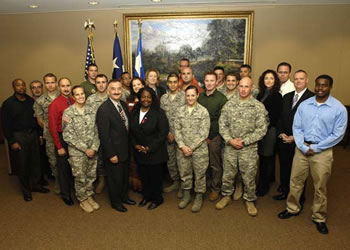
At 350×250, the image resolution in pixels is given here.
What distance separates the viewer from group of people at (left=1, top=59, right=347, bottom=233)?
2.98 metres

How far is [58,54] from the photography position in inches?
257

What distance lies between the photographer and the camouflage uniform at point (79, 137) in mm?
3176

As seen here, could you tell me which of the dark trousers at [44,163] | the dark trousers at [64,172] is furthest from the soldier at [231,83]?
the dark trousers at [44,163]

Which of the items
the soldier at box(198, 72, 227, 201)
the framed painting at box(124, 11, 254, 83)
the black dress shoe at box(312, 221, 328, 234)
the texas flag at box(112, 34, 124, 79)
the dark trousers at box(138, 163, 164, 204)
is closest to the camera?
Result: the black dress shoe at box(312, 221, 328, 234)

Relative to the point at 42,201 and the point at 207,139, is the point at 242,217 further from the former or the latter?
the point at 42,201

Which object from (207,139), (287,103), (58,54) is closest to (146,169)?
(207,139)

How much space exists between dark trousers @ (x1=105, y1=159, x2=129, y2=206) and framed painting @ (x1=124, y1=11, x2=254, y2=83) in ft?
11.4

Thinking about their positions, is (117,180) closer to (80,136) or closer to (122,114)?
(80,136)

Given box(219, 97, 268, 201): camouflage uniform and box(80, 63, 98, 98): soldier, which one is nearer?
box(219, 97, 268, 201): camouflage uniform

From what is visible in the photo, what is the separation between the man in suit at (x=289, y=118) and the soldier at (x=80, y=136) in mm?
2384

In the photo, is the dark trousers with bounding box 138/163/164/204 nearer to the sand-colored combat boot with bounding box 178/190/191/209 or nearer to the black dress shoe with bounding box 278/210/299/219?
the sand-colored combat boot with bounding box 178/190/191/209

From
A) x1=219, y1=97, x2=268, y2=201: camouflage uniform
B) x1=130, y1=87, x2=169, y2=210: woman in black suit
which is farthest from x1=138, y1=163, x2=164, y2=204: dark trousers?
x1=219, y1=97, x2=268, y2=201: camouflage uniform

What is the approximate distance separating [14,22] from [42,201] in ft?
16.3

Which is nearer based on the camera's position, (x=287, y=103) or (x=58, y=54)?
(x=287, y=103)
